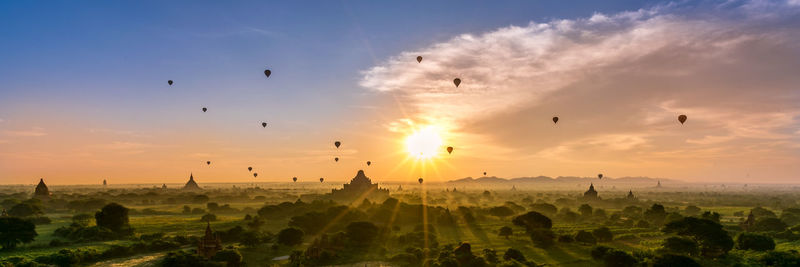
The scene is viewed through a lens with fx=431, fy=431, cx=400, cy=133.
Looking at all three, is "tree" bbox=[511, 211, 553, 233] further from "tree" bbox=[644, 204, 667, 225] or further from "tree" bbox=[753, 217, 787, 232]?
"tree" bbox=[753, 217, 787, 232]

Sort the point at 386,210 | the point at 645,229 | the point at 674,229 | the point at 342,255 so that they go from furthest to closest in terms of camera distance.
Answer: the point at 386,210 → the point at 645,229 → the point at 674,229 → the point at 342,255

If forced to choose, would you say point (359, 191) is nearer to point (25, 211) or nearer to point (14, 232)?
point (25, 211)

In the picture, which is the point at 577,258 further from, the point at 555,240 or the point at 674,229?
the point at 674,229

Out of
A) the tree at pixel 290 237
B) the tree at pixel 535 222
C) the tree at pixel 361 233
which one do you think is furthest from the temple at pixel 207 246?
the tree at pixel 535 222

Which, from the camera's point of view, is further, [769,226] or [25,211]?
[25,211]

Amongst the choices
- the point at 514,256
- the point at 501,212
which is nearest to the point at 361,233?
the point at 514,256

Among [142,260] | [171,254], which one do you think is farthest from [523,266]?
[142,260]

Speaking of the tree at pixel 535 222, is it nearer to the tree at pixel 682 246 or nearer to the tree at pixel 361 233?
the tree at pixel 682 246
